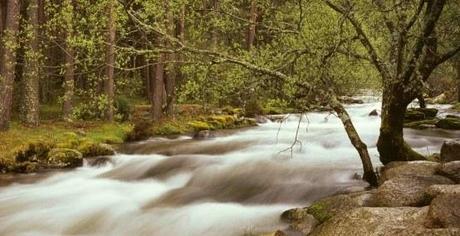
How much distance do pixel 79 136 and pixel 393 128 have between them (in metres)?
12.1

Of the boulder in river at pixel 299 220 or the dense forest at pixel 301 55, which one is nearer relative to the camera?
the boulder in river at pixel 299 220

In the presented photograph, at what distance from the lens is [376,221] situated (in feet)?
24.5

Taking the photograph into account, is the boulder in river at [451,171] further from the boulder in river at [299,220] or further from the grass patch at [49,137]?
the grass patch at [49,137]

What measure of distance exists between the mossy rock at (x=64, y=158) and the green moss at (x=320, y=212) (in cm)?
905

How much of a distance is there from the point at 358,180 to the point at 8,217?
7892 millimetres

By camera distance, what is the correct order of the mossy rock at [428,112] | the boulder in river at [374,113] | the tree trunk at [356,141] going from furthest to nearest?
the boulder in river at [374,113]
the mossy rock at [428,112]
the tree trunk at [356,141]

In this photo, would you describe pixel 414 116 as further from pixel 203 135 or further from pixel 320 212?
pixel 320 212

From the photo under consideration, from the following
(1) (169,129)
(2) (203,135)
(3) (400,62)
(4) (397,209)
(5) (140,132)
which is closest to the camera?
(4) (397,209)

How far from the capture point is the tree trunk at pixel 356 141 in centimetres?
1177

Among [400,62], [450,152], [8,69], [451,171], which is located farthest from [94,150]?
[451,171]

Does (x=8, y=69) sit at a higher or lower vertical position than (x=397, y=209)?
higher

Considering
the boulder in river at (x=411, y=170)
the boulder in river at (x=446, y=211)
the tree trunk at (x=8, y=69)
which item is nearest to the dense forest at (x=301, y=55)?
the boulder in river at (x=411, y=170)

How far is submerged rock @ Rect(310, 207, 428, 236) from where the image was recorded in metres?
7.21

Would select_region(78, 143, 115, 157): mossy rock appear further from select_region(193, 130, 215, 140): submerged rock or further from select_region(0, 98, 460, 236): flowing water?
select_region(193, 130, 215, 140): submerged rock
